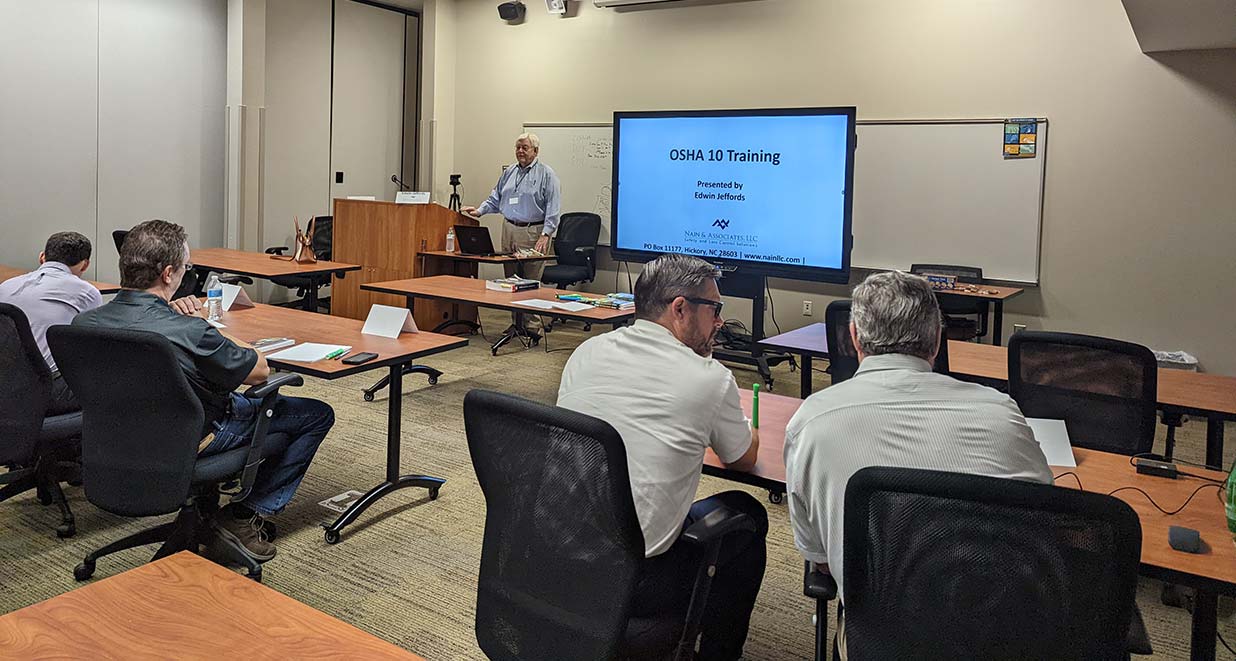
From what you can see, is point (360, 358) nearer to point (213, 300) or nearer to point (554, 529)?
point (213, 300)

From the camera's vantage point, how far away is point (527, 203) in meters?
7.66

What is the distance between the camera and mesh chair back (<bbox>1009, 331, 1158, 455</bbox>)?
9.04 ft

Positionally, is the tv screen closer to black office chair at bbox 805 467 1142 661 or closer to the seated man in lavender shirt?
the seated man in lavender shirt

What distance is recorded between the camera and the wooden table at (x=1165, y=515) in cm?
167

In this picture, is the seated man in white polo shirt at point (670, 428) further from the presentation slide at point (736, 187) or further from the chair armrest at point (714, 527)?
the presentation slide at point (736, 187)

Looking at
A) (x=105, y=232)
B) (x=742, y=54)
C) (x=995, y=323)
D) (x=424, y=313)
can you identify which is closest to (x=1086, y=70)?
(x=995, y=323)

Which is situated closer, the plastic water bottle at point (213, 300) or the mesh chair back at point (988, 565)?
the mesh chair back at point (988, 565)

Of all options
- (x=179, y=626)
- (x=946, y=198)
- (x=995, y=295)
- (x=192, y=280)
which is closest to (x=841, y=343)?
(x=179, y=626)

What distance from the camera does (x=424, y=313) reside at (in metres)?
7.23

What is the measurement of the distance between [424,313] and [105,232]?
9.14 feet

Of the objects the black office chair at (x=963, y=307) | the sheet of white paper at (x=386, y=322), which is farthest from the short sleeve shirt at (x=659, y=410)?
the black office chair at (x=963, y=307)

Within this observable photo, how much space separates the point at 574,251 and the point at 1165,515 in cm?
611

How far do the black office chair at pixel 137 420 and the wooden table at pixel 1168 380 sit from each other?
7.41 ft

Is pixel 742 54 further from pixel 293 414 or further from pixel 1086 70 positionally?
pixel 293 414
